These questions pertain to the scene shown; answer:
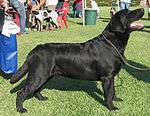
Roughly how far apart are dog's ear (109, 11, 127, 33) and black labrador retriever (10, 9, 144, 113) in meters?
0.03

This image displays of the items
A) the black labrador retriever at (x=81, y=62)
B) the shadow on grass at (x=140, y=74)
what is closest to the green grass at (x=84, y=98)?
the shadow on grass at (x=140, y=74)

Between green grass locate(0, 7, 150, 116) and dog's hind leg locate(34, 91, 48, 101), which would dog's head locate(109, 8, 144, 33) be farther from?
dog's hind leg locate(34, 91, 48, 101)

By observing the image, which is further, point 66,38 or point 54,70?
point 66,38

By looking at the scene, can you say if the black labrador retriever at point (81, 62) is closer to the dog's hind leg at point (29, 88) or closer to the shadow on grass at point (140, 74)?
the dog's hind leg at point (29, 88)

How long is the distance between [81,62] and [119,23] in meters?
0.91

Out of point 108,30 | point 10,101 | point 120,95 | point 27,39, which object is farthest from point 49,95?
point 27,39

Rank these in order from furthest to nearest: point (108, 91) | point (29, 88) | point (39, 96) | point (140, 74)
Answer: point (140, 74) → point (39, 96) → point (29, 88) → point (108, 91)

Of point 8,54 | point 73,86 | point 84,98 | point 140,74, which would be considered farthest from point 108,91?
point 140,74

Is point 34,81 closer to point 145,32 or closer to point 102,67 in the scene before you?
point 102,67

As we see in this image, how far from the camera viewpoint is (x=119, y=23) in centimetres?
633

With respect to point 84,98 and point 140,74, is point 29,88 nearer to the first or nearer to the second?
point 84,98

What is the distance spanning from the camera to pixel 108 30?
258 inches

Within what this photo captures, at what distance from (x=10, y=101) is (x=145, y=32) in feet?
35.1

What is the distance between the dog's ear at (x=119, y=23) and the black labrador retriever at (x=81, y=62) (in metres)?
0.03
